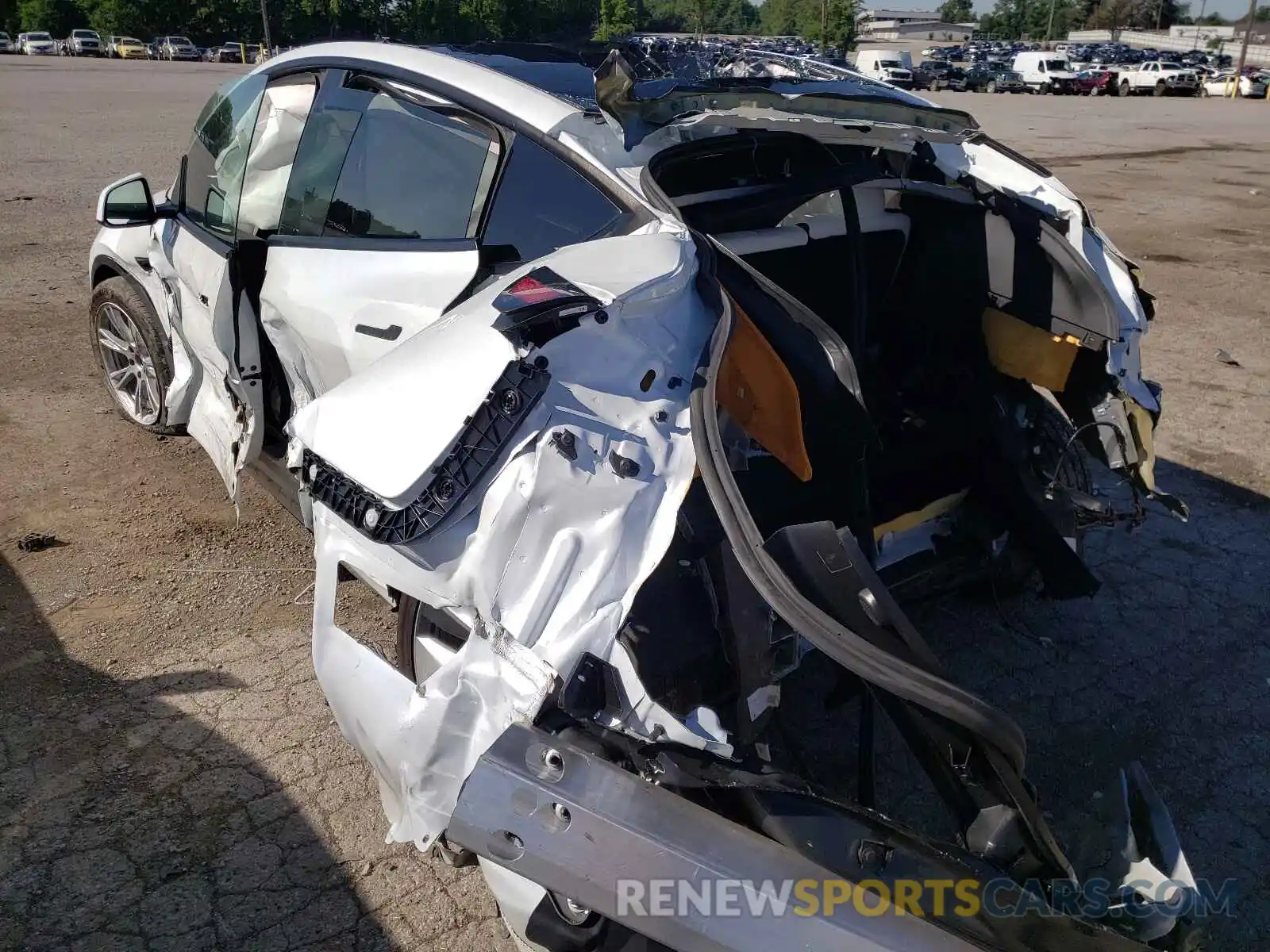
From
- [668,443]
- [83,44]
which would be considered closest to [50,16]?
[83,44]

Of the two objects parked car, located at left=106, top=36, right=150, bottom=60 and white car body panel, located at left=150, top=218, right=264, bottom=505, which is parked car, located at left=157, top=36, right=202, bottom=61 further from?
white car body panel, located at left=150, top=218, right=264, bottom=505

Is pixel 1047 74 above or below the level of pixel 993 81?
above

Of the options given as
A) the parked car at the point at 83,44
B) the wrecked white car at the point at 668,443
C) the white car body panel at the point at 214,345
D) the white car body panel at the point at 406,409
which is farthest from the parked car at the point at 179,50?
the white car body panel at the point at 406,409

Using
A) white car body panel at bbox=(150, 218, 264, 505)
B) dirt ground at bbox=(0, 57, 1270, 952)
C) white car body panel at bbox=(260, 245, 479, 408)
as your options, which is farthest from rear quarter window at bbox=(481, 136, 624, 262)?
dirt ground at bbox=(0, 57, 1270, 952)

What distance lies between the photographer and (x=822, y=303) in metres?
3.38

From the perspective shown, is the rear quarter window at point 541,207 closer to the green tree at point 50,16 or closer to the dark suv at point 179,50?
the dark suv at point 179,50

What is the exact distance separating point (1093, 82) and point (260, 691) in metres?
43.6

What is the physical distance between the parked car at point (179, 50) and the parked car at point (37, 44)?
5687mm

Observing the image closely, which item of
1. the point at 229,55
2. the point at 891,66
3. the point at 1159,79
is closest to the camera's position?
the point at 891,66

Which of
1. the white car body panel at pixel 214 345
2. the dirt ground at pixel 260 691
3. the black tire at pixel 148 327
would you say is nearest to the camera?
the dirt ground at pixel 260 691

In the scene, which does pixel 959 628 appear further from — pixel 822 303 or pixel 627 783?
pixel 627 783

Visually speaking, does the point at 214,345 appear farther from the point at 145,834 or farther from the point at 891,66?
the point at 891,66

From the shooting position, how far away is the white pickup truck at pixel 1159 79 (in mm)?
38500

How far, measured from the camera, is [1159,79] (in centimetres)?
3888
